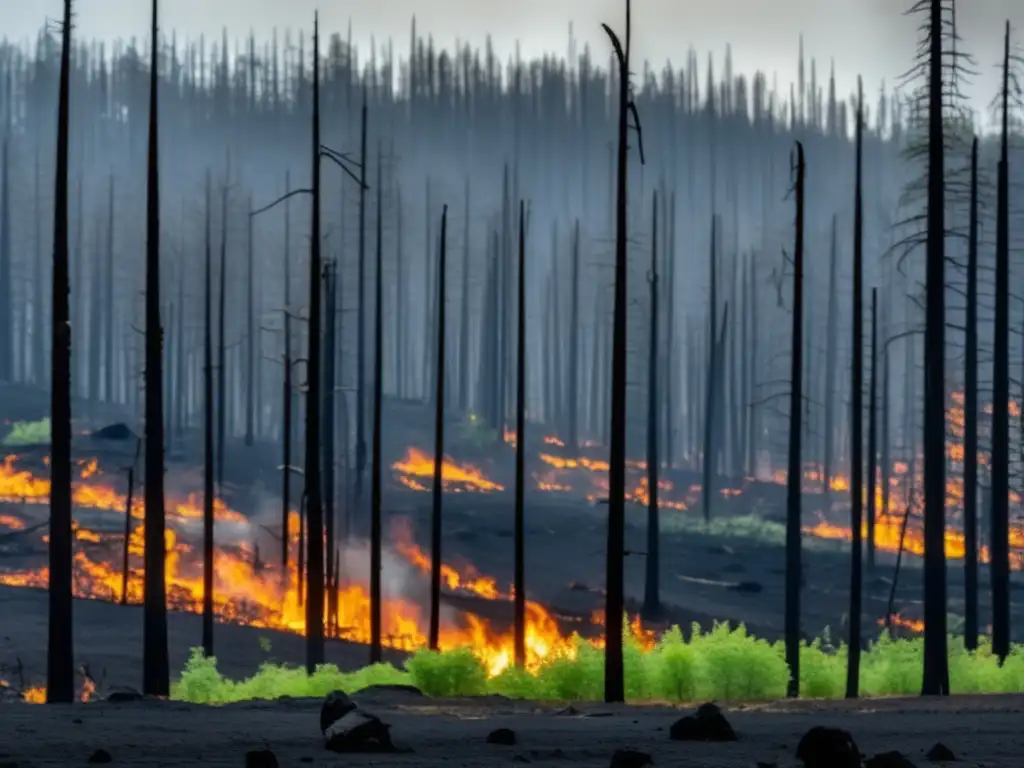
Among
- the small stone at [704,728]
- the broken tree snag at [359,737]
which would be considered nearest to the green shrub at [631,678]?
the small stone at [704,728]

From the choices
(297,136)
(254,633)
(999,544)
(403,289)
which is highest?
(297,136)

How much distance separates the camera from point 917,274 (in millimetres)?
111562

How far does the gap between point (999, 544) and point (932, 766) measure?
17.5 metres

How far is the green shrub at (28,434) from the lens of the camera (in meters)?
63.3

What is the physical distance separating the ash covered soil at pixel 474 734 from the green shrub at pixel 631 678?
11.1 feet

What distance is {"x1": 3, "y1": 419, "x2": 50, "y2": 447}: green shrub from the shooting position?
63.3 m

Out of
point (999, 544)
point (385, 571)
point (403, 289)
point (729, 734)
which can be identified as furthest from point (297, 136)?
point (729, 734)

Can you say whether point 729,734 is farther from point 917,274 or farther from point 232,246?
point 917,274

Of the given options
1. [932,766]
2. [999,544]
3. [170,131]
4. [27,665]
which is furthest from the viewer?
[170,131]

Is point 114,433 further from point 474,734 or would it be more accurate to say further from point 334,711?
point 334,711

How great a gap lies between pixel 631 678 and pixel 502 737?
408 inches

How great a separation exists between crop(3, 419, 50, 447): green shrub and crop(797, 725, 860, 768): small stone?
184 feet

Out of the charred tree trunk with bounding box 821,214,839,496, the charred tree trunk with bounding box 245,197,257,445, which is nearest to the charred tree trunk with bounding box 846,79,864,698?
the charred tree trunk with bounding box 245,197,257,445

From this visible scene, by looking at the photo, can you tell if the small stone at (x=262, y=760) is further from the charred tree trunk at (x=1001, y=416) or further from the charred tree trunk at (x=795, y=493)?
the charred tree trunk at (x=1001, y=416)
